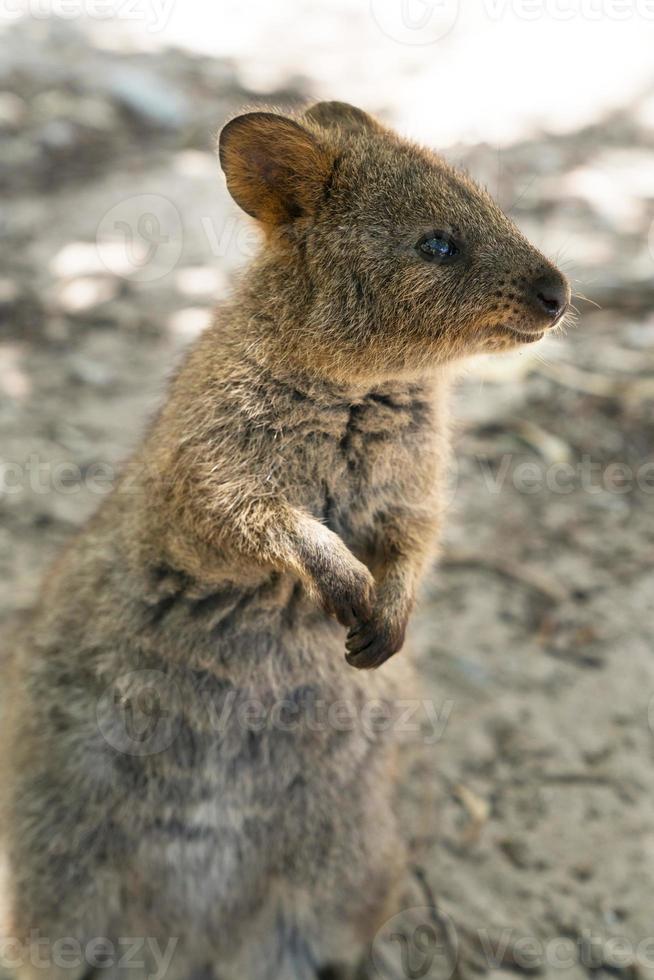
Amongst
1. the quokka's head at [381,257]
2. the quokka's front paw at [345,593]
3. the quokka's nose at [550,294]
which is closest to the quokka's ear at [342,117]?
the quokka's head at [381,257]

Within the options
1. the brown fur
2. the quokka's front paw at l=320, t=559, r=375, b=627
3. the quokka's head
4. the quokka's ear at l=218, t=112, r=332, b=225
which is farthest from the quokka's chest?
the quokka's ear at l=218, t=112, r=332, b=225

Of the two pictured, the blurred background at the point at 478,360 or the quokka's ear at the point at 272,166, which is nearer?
the quokka's ear at the point at 272,166

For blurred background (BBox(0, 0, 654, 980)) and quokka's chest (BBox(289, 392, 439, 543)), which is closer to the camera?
quokka's chest (BBox(289, 392, 439, 543))

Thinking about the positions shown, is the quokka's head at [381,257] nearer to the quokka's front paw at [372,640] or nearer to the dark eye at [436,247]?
the dark eye at [436,247]

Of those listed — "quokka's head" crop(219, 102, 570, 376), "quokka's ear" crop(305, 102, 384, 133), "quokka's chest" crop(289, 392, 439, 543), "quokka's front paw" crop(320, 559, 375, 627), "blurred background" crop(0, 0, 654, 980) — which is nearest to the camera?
"quokka's front paw" crop(320, 559, 375, 627)

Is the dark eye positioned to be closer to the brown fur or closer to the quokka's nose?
the brown fur

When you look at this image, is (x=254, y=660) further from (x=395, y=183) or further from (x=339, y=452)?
(x=395, y=183)

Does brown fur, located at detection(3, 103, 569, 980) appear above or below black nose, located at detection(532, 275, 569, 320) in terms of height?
below
